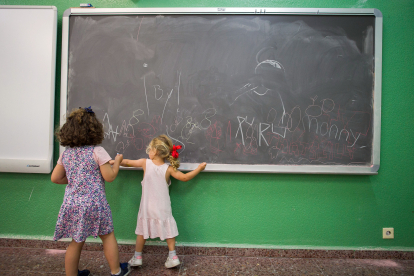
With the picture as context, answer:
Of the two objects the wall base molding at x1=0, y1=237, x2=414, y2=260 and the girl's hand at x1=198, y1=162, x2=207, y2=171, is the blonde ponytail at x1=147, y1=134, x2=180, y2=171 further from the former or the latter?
the wall base molding at x1=0, y1=237, x2=414, y2=260

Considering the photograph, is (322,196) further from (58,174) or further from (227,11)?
(58,174)

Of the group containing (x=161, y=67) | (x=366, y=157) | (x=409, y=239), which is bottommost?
(x=409, y=239)

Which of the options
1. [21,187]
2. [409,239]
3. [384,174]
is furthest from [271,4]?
[21,187]

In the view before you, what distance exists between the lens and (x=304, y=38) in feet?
7.38

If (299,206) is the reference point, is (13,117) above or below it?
above

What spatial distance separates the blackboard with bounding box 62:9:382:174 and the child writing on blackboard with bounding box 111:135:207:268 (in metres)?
0.19

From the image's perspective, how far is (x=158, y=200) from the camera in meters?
2.08

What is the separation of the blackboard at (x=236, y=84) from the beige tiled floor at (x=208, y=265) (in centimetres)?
86

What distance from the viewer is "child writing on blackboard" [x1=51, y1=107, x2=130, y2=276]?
1714mm

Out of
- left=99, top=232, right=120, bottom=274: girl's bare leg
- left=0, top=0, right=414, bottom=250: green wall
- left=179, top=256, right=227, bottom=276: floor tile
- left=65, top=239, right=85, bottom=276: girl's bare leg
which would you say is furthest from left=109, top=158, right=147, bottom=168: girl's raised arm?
left=179, top=256, right=227, bottom=276: floor tile

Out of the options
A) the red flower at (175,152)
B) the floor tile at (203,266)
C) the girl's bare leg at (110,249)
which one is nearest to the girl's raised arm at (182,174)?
the red flower at (175,152)

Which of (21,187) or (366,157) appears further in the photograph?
(21,187)

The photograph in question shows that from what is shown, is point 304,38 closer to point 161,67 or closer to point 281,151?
point 281,151

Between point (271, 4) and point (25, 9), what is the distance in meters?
2.40
